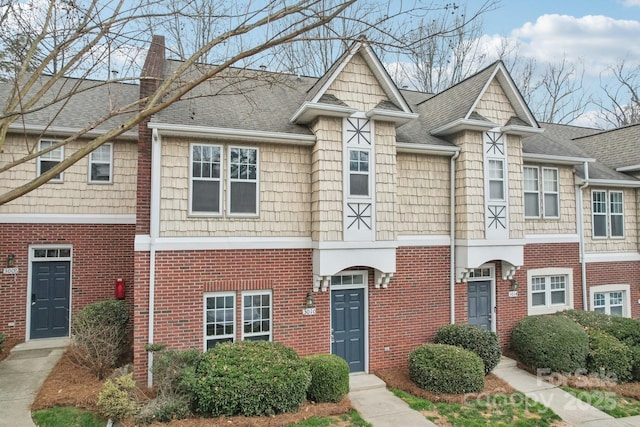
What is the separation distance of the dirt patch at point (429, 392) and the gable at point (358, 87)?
6.84 meters

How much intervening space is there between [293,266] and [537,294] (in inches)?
324

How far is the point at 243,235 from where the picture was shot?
30.3 feet

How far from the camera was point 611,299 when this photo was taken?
13727 millimetres

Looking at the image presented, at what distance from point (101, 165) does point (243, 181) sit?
18.1 ft

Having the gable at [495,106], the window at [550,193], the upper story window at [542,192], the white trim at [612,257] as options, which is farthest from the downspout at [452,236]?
the white trim at [612,257]

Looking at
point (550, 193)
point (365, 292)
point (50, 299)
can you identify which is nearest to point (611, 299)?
point (550, 193)

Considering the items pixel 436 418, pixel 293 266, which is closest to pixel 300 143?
pixel 293 266

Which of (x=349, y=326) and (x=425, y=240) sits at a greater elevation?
(x=425, y=240)

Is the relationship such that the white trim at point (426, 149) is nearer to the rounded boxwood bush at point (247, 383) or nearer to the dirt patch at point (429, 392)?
the dirt patch at point (429, 392)

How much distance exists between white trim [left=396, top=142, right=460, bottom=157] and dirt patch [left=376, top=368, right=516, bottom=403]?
588 centimetres

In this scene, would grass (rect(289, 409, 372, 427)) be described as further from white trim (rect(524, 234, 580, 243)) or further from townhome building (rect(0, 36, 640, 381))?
white trim (rect(524, 234, 580, 243))

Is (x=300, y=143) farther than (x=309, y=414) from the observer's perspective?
Yes

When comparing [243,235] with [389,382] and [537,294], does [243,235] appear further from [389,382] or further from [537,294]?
[537,294]

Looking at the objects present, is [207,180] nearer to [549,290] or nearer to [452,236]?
[452,236]
